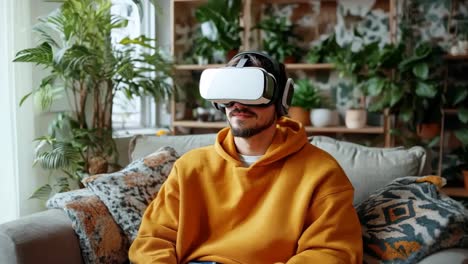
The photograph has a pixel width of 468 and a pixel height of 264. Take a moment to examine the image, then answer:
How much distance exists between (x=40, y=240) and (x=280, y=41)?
253 centimetres

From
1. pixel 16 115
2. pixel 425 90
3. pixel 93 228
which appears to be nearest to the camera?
pixel 93 228

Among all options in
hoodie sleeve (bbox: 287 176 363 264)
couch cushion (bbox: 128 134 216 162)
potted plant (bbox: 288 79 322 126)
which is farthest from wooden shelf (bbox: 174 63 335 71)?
hoodie sleeve (bbox: 287 176 363 264)

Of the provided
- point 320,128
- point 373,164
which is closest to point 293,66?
point 320,128

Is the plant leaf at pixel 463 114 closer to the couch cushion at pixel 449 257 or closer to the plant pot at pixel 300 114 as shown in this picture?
the plant pot at pixel 300 114

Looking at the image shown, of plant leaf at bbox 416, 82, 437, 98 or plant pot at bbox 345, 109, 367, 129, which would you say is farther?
plant pot at bbox 345, 109, 367, 129

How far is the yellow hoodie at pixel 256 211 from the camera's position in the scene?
57.8 inches

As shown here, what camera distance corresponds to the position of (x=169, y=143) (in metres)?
2.22

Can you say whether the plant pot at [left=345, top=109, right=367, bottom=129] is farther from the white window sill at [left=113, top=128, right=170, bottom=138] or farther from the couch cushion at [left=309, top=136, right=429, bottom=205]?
the couch cushion at [left=309, top=136, right=429, bottom=205]

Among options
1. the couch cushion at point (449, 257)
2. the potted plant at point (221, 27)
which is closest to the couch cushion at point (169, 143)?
the couch cushion at point (449, 257)

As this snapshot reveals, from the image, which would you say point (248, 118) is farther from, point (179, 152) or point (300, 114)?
point (300, 114)

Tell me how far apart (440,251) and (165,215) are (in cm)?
81

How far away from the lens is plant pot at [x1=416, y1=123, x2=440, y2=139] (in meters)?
3.44

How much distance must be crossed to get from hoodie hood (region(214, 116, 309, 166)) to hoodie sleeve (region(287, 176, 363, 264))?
0.18 metres

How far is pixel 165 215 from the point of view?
1615 mm
